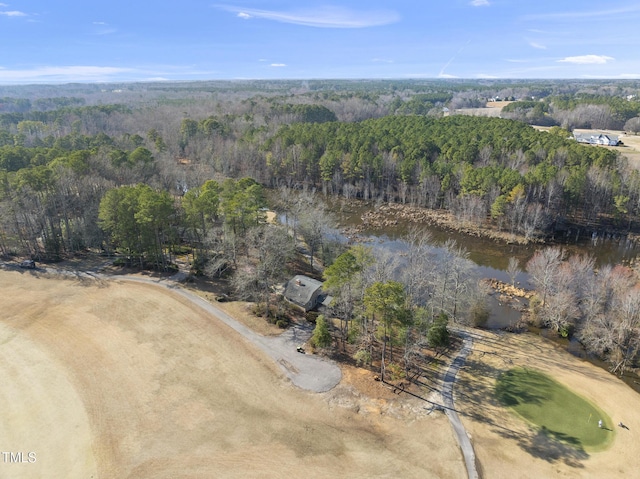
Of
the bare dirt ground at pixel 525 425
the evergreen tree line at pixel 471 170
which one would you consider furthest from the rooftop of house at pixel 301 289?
the evergreen tree line at pixel 471 170

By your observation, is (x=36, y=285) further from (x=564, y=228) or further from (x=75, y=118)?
(x=75, y=118)

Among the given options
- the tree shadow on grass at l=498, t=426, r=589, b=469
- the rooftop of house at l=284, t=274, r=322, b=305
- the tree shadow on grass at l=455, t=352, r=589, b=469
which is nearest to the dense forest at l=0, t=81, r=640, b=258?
the rooftop of house at l=284, t=274, r=322, b=305

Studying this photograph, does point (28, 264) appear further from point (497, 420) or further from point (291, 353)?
point (497, 420)

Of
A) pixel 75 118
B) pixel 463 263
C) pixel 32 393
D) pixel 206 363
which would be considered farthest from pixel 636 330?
pixel 75 118

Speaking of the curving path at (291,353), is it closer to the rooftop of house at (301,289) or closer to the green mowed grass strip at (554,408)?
the rooftop of house at (301,289)

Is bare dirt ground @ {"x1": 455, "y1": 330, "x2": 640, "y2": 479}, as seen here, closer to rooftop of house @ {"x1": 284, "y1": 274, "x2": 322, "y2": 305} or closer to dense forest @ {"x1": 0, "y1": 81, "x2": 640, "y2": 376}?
dense forest @ {"x1": 0, "y1": 81, "x2": 640, "y2": 376}

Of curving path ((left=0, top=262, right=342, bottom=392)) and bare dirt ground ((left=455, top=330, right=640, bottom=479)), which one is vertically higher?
curving path ((left=0, top=262, right=342, bottom=392))

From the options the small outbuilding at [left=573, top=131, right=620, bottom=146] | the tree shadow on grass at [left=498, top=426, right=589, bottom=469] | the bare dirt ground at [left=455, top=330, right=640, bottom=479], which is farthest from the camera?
the small outbuilding at [left=573, top=131, right=620, bottom=146]
